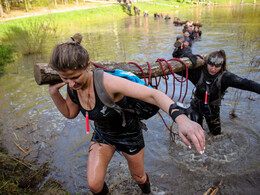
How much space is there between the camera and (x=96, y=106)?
2.01 metres

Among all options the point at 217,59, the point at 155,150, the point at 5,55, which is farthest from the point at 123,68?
the point at 5,55

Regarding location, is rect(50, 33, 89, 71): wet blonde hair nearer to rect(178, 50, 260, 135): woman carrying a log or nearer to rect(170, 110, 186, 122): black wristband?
rect(170, 110, 186, 122): black wristband

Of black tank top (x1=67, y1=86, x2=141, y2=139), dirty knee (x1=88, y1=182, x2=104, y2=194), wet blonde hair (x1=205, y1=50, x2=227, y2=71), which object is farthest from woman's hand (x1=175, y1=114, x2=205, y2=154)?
wet blonde hair (x1=205, y1=50, x2=227, y2=71)

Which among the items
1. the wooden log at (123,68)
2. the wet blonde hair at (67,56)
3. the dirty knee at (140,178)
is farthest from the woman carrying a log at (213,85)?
the wet blonde hair at (67,56)

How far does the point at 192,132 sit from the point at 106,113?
892mm

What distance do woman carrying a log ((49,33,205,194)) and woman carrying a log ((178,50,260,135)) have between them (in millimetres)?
1253

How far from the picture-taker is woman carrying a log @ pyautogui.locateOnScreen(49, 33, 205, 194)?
162 centimetres

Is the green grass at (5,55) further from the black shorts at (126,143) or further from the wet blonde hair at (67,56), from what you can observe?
the wet blonde hair at (67,56)

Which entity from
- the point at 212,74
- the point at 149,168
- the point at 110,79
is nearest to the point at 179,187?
the point at 149,168

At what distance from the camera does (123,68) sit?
2973 millimetres

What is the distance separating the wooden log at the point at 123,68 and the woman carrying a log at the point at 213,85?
212mm

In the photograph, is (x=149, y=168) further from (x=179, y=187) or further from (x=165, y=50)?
(x=165, y=50)

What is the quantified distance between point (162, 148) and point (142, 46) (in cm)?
909

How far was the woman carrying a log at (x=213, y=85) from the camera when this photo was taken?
3295 mm
